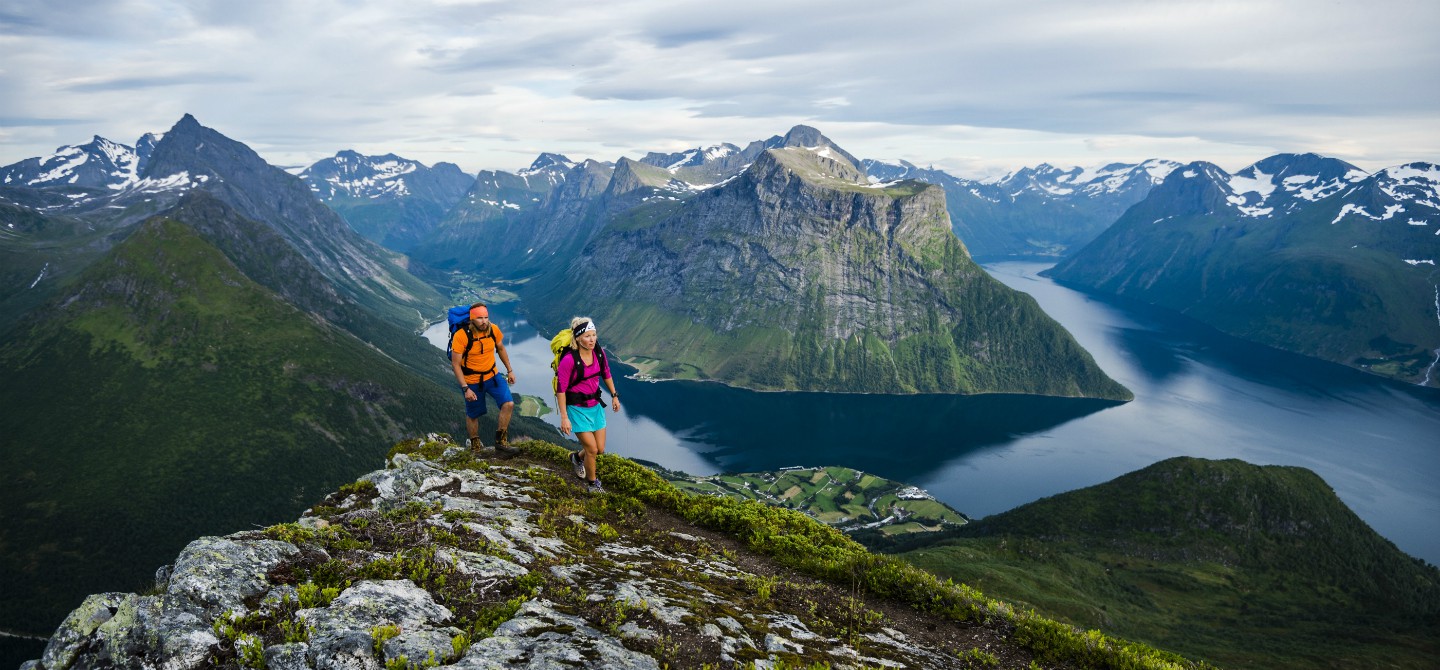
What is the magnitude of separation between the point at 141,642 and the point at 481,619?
5.41 metres

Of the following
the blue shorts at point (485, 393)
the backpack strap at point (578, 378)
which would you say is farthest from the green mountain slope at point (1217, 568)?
the blue shorts at point (485, 393)

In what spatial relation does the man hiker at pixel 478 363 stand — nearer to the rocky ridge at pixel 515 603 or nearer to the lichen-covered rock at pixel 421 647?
the rocky ridge at pixel 515 603

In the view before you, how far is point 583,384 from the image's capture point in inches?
890

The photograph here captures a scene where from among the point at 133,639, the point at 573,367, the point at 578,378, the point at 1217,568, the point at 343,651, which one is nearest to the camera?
the point at 133,639

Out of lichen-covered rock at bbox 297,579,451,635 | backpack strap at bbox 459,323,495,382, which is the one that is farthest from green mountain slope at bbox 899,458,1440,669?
lichen-covered rock at bbox 297,579,451,635

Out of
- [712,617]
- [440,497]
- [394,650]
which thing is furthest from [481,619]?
[440,497]

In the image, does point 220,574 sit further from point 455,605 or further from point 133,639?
point 455,605

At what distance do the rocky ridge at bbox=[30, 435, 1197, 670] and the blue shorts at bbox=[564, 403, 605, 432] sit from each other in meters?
2.60

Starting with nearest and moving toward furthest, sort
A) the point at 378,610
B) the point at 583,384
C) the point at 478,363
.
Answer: the point at 378,610 → the point at 583,384 → the point at 478,363

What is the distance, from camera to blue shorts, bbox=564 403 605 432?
22922 mm

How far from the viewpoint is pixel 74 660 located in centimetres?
1069

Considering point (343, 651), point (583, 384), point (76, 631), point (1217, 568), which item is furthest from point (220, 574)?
point (1217, 568)

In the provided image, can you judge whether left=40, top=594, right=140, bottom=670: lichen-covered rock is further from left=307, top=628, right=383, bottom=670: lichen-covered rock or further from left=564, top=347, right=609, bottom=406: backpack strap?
left=564, top=347, right=609, bottom=406: backpack strap

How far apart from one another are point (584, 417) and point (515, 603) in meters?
9.92
